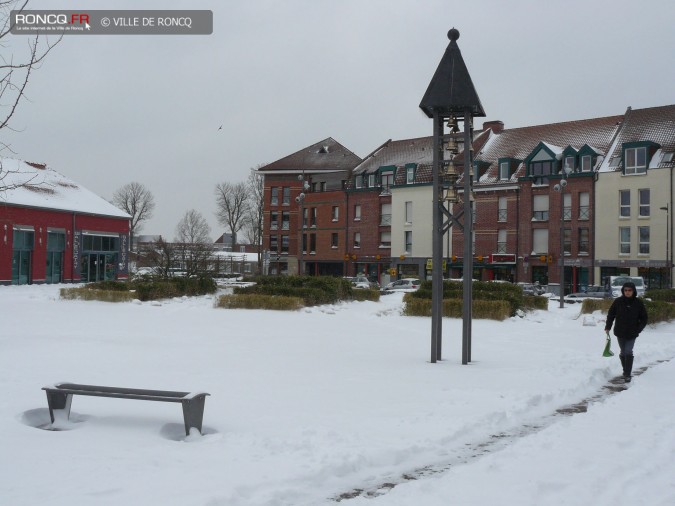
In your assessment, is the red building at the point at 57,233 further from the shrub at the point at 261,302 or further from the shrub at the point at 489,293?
the shrub at the point at 489,293

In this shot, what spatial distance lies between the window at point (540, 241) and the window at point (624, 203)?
215 inches

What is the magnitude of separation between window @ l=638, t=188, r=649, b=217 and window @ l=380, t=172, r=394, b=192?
21.3m

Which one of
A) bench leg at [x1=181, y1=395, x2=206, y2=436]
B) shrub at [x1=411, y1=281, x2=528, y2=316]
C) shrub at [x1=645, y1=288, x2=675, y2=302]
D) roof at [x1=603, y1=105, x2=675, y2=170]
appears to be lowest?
bench leg at [x1=181, y1=395, x2=206, y2=436]

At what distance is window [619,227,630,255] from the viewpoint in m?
46.8

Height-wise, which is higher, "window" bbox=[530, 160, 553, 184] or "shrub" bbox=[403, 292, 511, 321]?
"window" bbox=[530, 160, 553, 184]

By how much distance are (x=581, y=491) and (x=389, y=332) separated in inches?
490

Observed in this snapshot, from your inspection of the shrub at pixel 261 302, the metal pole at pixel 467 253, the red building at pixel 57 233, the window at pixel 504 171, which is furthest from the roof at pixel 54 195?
the metal pole at pixel 467 253

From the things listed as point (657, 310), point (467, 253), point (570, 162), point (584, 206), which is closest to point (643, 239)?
point (584, 206)

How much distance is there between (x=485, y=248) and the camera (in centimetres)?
5366

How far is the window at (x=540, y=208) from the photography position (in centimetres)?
5038

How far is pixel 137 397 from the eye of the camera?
663 centimetres

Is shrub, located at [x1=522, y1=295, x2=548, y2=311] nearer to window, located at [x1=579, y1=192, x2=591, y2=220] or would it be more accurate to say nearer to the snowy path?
the snowy path

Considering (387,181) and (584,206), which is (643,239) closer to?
(584,206)

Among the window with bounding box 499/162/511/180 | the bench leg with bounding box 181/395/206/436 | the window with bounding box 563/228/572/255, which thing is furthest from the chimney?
the bench leg with bounding box 181/395/206/436
